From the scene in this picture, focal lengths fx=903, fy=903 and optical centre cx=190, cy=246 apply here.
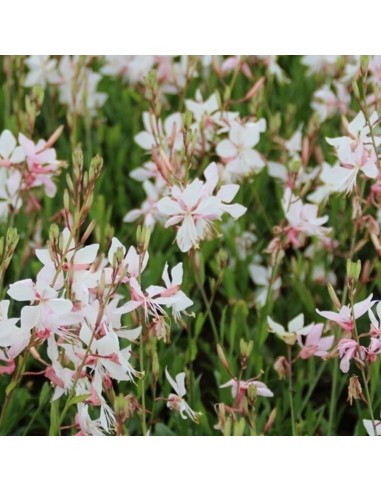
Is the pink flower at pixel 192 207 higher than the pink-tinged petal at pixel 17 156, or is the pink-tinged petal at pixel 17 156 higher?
the pink-tinged petal at pixel 17 156

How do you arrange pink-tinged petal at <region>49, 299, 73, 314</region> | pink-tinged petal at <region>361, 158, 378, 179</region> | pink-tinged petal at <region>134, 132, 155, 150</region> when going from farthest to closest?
pink-tinged petal at <region>134, 132, 155, 150</region>
pink-tinged petal at <region>361, 158, 378, 179</region>
pink-tinged petal at <region>49, 299, 73, 314</region>

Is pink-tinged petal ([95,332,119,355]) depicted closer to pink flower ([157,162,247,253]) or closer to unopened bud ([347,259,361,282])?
pink flower ([157,162,247,253])

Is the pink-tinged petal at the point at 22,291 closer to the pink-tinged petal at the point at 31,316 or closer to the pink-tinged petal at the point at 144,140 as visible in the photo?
the pink-tinged petal at the point at 31,316

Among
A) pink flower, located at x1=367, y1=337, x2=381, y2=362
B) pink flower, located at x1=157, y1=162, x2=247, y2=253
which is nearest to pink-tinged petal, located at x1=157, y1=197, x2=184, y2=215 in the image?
pink flower, located at x1=157, y1=162, x2=247, y2=253

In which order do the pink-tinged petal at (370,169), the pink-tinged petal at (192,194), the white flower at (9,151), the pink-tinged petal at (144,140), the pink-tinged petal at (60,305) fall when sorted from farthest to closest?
1. the pink-tinged petal at (144,140)
2. the white flower at (9,151)
3. the pink-tinged petal at (370,169)
4. the pink-tinged petal at (192,194)
5. the pink-tinged petal at (60,305)

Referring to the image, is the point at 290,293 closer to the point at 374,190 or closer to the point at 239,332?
the point at 239,332

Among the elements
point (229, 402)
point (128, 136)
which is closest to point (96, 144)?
point (128, 136)

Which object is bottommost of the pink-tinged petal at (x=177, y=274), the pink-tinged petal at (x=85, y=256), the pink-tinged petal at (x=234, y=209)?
the pink-tinged petal at (x=177, y=274)

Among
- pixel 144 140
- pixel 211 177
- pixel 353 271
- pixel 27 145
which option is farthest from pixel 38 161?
pixel 353 271

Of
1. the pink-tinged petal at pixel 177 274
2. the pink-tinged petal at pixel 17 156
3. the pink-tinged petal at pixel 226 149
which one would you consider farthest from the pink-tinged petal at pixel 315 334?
the pink-tinged petal at pixel 17 156
